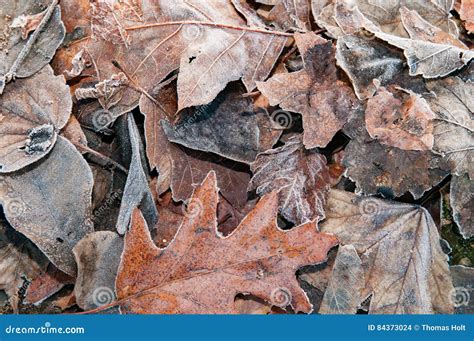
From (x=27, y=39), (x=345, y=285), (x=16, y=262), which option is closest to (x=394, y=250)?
(x=345, y=285)

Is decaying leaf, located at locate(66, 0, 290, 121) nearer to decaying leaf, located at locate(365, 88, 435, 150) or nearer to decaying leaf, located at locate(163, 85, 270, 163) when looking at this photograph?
decaying leaf, located at locate(163, 85, 270, 163)

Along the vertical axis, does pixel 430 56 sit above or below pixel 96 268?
above

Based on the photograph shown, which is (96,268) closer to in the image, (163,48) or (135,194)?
(135,194)

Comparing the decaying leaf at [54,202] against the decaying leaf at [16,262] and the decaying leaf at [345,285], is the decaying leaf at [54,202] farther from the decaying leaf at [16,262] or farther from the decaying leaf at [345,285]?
the decaying leaf at [345,285]

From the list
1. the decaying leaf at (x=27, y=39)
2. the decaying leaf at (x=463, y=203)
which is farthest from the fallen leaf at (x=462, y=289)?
the decaying leaf at (x=27, y=39)

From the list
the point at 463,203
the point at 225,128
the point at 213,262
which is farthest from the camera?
the point at 225,128

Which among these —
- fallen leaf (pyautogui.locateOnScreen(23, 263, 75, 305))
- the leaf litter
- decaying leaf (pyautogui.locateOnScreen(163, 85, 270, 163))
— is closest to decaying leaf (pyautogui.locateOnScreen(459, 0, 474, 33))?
the leaf litter

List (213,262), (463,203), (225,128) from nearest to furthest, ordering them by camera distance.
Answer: (213,262) < (463,203) < (225,128)
